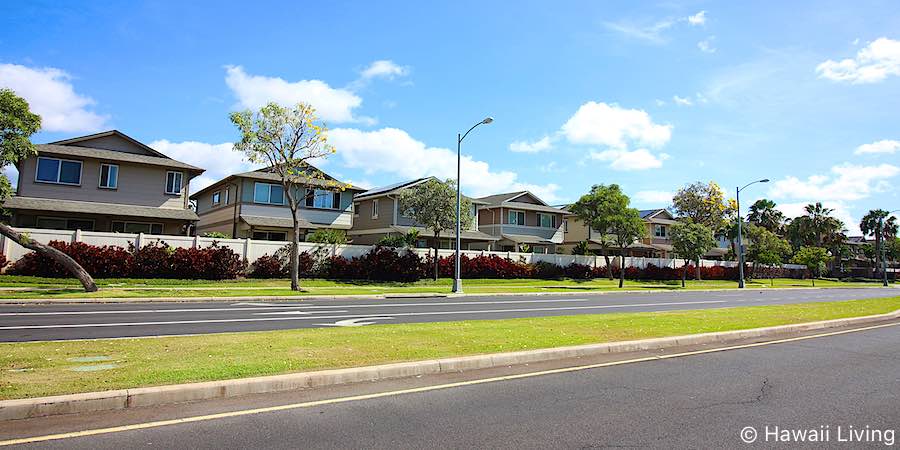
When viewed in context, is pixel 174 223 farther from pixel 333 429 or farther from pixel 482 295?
pixel 333 429

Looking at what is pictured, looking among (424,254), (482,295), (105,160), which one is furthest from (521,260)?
(105,160)

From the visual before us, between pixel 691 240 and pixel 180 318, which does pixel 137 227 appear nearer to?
pixel 180 318

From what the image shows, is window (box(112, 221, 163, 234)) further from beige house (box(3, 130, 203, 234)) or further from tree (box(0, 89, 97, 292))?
tree (box(0, 89, 97, 292))

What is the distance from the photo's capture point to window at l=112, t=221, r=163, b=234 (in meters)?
33.9

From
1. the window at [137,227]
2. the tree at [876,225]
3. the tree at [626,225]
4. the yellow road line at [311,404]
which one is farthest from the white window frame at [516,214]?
the tree at [876,225]

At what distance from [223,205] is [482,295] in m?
22.5

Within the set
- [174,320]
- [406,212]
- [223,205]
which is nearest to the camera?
[174,320]

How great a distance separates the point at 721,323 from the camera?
47.4ft

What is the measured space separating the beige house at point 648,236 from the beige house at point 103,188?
3803 cm

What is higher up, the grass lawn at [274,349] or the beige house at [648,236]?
the beige house at [648,236]

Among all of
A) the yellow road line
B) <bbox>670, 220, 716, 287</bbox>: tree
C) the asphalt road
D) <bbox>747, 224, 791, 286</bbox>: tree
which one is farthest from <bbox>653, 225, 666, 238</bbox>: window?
the yellow road line

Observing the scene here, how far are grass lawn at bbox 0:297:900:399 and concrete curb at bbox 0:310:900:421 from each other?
10.5 inches

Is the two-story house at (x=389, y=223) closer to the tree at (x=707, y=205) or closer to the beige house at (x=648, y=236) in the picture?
the beige house at (x=648, y=236)

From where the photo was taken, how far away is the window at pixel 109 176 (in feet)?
108
